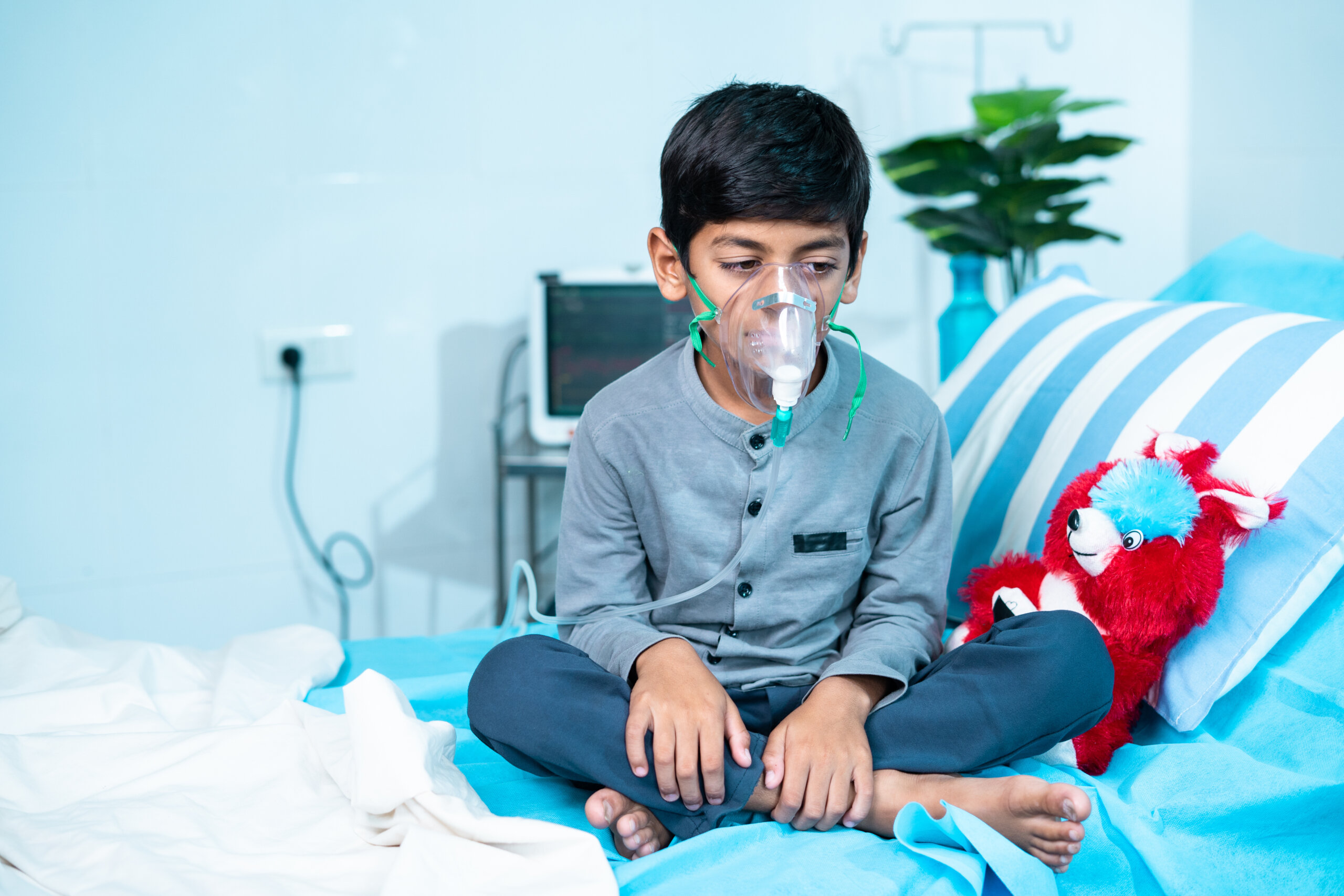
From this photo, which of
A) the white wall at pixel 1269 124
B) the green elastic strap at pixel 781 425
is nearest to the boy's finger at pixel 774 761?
the green elastic strap at pixel 781 425

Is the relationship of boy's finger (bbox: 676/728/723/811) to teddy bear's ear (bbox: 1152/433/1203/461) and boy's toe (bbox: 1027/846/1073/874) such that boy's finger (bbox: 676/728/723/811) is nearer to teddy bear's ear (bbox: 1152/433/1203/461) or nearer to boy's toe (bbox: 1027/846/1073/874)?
boy's toe (bbox: 1027/846/1073/874)

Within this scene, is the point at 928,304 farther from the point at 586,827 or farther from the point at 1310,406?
the point at 586,827

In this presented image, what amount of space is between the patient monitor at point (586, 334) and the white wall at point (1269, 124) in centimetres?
111

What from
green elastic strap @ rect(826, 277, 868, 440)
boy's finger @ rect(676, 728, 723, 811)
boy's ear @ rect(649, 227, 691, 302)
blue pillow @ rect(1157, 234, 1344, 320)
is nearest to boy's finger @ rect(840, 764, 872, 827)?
boy's finger @ rect(676, 728, 723, 811)

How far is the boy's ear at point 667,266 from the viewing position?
0.95m

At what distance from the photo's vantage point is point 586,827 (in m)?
0.78

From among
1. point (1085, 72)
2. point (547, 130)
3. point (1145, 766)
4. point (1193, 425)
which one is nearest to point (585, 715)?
point (1145, 766)

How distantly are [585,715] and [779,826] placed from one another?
170 millimetres

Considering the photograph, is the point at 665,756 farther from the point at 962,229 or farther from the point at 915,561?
the point at 962,229

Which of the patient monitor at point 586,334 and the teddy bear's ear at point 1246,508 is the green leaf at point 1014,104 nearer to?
the patient monitor at point 586,334

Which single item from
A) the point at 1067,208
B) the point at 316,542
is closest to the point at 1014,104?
the point at 1067,208

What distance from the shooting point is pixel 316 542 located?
1942mm

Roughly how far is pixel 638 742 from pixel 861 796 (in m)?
0.17

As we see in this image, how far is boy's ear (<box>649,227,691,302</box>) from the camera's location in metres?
0.95
